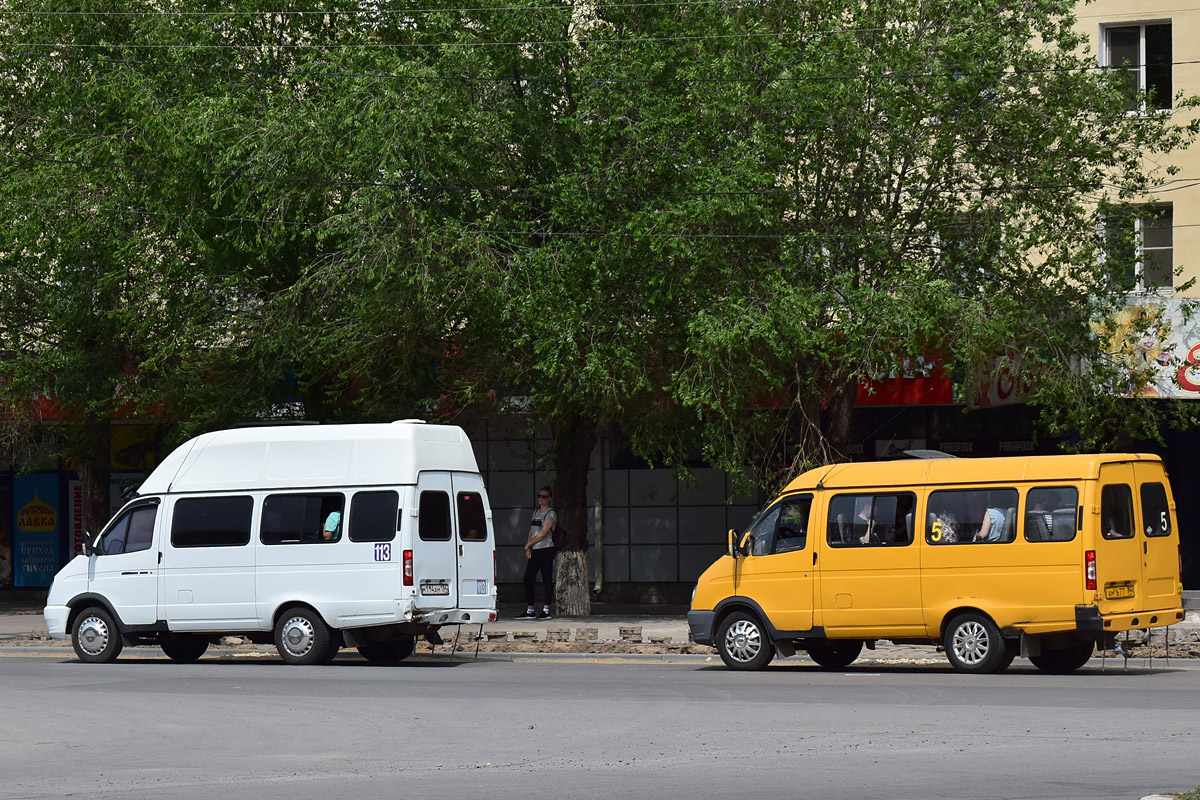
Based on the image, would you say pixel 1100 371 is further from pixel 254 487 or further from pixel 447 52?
pixel 254 487

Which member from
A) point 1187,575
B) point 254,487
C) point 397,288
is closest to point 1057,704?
point 254,487

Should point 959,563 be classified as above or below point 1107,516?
below

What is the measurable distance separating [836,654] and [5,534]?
1995cm

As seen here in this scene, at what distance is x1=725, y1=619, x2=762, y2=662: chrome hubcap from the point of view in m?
17.0

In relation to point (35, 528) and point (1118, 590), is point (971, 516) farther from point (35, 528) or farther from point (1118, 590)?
point (35, 528)

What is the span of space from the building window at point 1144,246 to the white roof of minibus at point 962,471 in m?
6.40

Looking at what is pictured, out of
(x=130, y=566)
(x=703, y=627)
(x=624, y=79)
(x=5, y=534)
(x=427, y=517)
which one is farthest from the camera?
(x=5, y=534)

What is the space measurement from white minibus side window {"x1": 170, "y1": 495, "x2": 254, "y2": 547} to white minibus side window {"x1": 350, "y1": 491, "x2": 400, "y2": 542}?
1.26 metres

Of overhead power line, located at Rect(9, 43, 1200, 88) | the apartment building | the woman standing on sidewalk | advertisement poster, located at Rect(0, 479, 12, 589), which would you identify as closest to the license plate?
overhead power line, located at Rect(9, 43, 1200, 88)

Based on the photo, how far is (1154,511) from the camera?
16109mm

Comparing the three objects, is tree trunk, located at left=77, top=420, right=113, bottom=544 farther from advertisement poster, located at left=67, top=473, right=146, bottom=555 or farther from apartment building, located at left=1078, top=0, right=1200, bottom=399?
apartment building, located at left=1078, top=0, right=1200, bottom=399

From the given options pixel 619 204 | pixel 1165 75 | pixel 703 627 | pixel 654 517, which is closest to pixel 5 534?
pixel 654 517

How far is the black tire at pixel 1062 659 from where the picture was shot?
1644 cm

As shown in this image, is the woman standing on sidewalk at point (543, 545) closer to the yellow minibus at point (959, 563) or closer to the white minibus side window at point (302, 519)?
the white minibus side window at point (302, 519)
